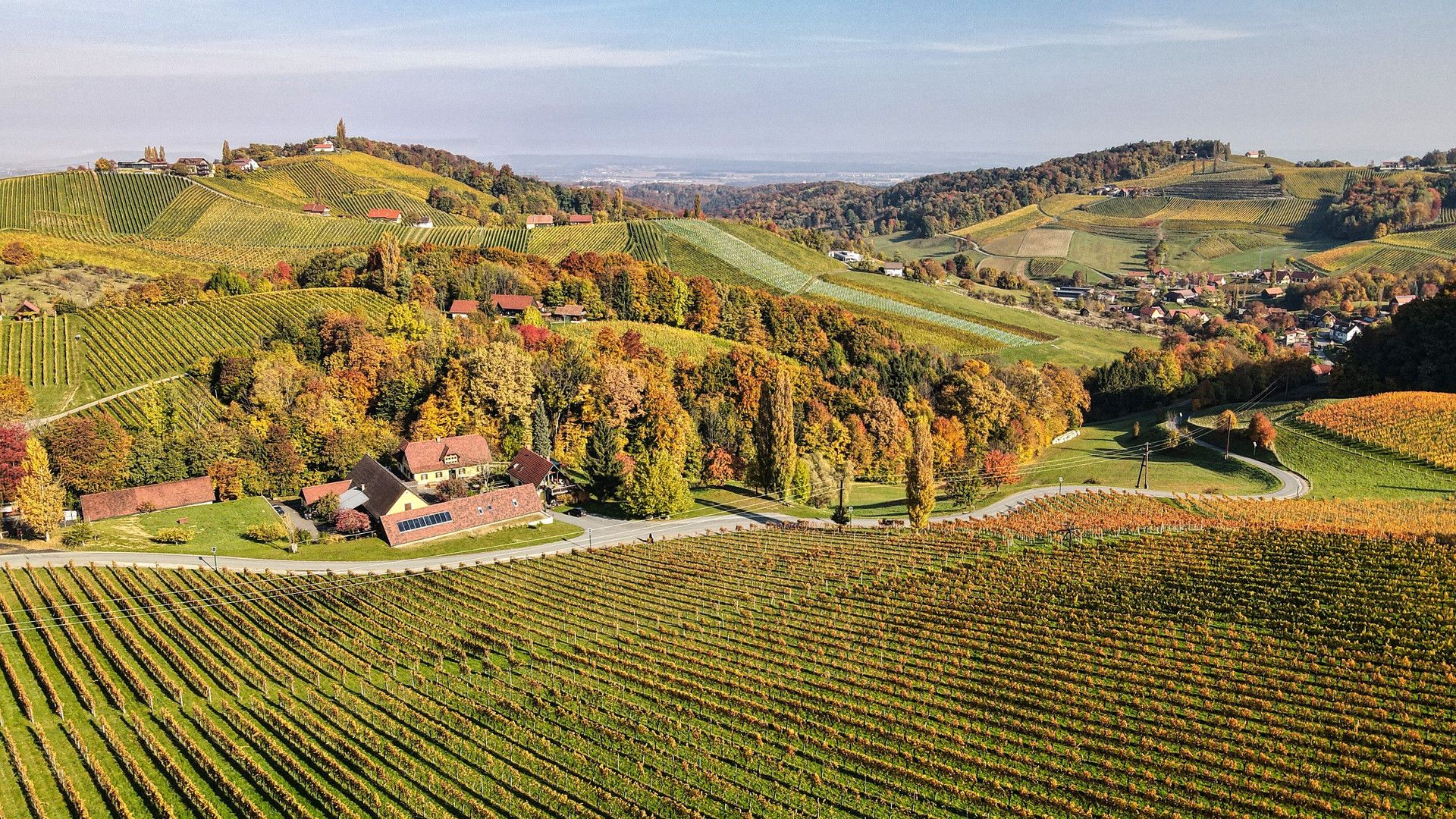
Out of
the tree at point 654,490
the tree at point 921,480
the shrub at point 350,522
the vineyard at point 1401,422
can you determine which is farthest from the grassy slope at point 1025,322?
the shrub at point 350,522

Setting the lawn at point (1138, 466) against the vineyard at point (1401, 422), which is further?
the lawn at point (1138, 466)

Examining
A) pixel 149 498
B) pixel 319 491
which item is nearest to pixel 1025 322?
pixel 319 491

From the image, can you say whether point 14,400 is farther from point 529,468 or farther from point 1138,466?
point 1138,466

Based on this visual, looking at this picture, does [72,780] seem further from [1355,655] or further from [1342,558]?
[1342,558]

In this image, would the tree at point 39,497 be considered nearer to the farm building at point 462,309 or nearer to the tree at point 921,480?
the farm building at point 462,309

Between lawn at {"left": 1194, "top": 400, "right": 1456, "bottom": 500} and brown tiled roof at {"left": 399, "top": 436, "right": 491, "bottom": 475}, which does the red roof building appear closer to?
brown tiled roof at {"left": 399, "top": 436, "right": 491, "bottom": 475}

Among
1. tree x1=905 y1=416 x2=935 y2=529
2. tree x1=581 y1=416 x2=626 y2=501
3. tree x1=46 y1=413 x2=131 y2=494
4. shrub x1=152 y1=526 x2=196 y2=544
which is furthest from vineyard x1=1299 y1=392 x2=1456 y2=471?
tree x1=46 y1=413 x2=131 y2=494
